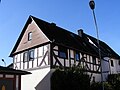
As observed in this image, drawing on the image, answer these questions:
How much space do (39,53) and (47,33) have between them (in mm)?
2438

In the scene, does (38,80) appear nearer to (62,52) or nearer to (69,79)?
(69,79)

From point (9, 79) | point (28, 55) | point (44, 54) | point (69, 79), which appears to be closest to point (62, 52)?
point (44, 54)

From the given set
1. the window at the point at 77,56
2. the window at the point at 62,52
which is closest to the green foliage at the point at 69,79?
the window at the point at 62,52

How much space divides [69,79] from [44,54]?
4027 millimetres

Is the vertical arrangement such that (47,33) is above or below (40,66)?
above

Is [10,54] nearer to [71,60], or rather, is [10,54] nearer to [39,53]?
[39,53]

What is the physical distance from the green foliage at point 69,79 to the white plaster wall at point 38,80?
816 millimetres

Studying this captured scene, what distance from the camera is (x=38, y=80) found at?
22.7m

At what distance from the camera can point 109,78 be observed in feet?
96.8

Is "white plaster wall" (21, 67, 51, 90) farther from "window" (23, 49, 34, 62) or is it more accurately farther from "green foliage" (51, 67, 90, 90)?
"window" (23, 49, 34, 62)

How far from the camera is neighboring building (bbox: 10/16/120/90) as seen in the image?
22.3 metres

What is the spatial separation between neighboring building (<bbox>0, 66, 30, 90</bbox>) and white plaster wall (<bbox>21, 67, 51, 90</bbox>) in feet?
12.5

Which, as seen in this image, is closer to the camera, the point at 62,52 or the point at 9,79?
the point at 9,79

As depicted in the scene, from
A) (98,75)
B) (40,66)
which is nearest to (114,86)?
(98,75)
